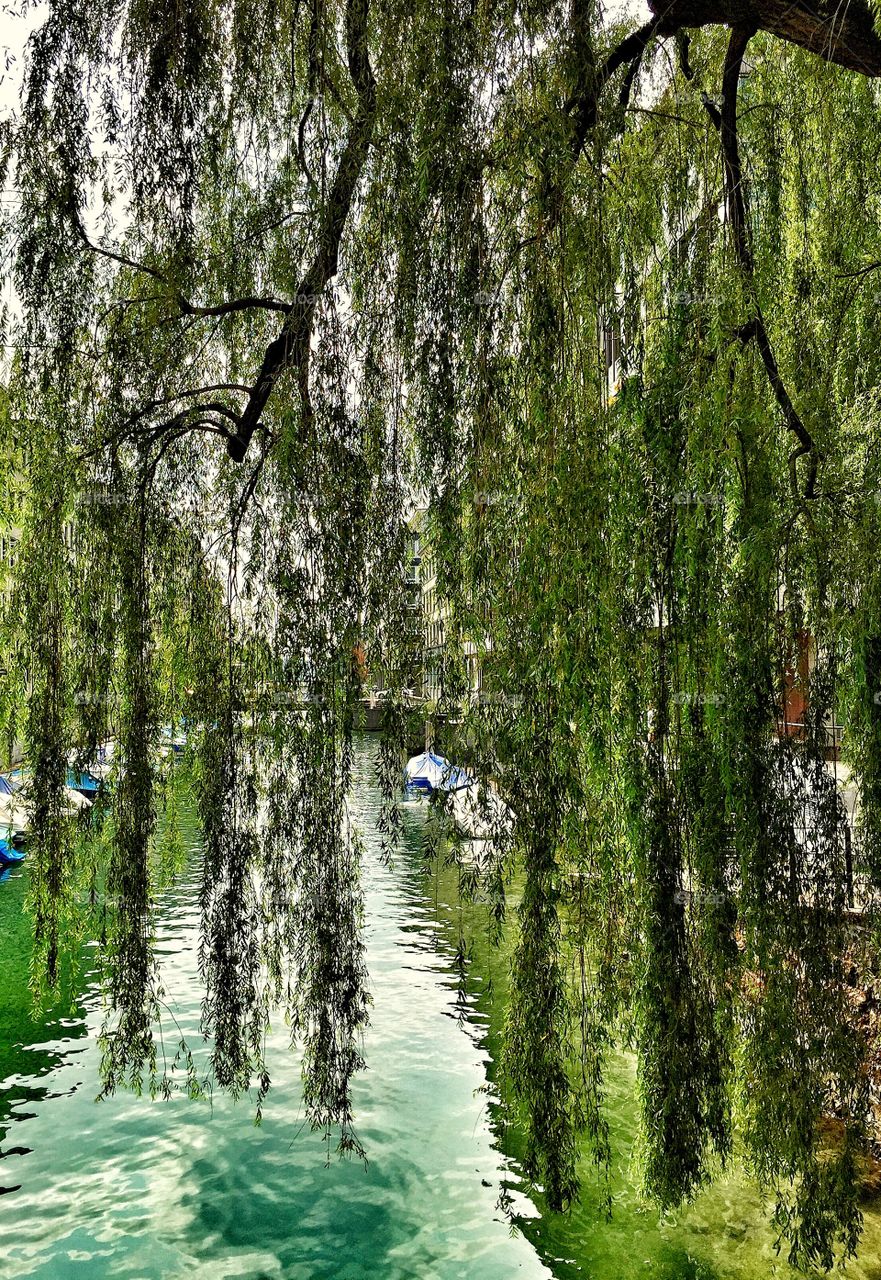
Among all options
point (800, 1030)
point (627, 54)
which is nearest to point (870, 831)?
point (800, 1030)

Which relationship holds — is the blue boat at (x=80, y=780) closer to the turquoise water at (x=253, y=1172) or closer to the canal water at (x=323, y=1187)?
the canal water at (x=323, y=1187)

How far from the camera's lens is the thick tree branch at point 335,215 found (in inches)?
135

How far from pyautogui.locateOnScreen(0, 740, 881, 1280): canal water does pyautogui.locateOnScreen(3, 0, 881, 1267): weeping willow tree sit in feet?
6.95

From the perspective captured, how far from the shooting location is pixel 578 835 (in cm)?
305

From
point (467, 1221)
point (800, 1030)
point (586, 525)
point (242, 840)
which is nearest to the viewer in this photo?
point (586, 525)

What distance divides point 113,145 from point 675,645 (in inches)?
110

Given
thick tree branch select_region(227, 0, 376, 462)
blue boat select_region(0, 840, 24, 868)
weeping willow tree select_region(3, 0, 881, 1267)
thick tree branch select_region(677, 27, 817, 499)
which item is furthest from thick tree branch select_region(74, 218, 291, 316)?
blue boat select_region(0, 840, 24, 868)

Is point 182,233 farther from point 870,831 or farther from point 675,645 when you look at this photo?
point 870,831

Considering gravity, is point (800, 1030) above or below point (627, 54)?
below

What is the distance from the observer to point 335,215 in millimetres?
3484

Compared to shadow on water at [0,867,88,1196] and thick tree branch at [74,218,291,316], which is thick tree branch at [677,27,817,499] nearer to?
thick tree branch at [74,218,291,316]

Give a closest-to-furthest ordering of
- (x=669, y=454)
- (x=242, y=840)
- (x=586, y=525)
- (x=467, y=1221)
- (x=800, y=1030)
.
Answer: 1. (x=586, y=525)
2. (x=669, y=454)
3. (x=800, y=1030)
4. (x=242, y=840)
5. (x=467, y=1221)

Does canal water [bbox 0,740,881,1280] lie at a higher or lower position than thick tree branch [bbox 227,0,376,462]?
lower

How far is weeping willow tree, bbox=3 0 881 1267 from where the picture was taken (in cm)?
305
